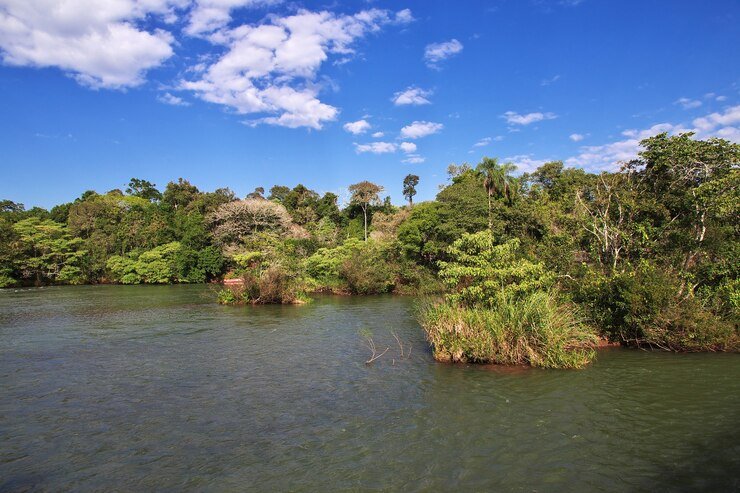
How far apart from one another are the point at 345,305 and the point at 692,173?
20.9m

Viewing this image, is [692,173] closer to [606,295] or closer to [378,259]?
[606,295]

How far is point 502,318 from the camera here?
13125mm

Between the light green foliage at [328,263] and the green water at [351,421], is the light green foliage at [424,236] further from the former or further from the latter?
the green water at [351,421]

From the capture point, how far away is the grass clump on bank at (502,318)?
1273cm

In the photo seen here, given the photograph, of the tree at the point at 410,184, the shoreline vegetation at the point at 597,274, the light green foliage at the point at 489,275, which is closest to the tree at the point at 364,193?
the tree at the point at 410,184

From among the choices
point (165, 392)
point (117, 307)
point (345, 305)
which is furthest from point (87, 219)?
point (165, 392)

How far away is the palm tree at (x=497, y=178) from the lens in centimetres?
4428

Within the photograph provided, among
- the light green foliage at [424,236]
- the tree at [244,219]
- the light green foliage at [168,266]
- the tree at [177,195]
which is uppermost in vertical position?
the tree at [177,195]

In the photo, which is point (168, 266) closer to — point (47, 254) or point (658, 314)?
point (47, 254)

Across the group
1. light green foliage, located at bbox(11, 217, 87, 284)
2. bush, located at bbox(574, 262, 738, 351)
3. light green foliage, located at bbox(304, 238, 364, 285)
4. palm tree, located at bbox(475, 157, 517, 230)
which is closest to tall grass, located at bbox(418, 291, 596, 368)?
bush, located at bbox(574, 262, 738, 351)

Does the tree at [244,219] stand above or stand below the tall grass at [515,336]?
above

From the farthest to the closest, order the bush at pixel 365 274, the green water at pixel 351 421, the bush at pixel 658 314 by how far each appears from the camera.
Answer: the bush at pixel 365 274 < the bush at pixel 658 314 < the green water at pixel 351 421

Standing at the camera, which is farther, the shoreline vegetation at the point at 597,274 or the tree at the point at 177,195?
the tree at the point at 177,195

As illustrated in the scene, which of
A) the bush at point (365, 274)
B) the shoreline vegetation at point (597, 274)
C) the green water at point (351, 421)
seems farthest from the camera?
the bush at point (365, 274)
